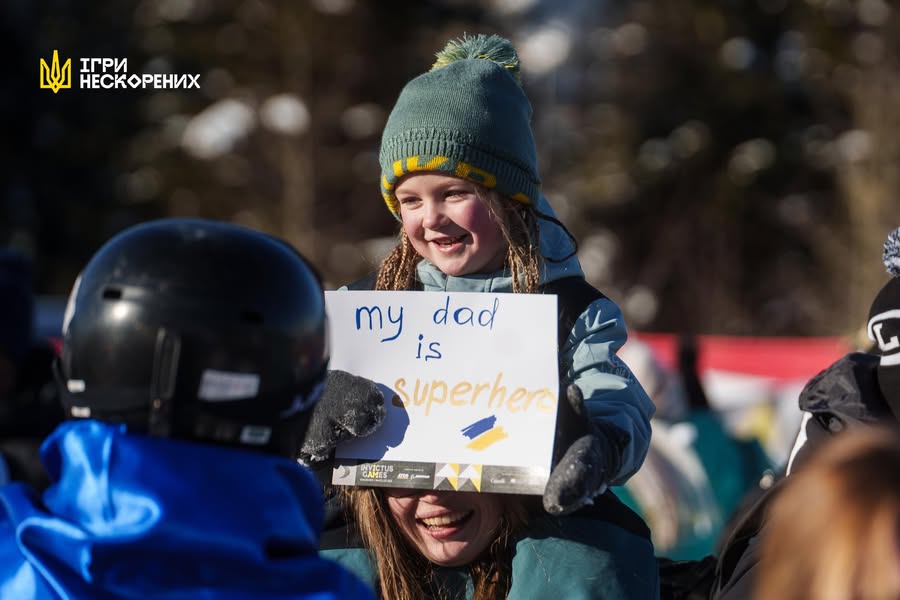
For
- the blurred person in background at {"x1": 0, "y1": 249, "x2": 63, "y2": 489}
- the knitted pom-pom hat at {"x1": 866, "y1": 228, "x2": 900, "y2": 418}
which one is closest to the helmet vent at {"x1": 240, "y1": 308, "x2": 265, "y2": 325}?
the knitted pom-pom hat at {"x1": 866, "y1": 228, "x2": 900, "y2": 418}

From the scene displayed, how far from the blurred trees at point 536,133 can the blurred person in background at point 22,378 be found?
1794cm

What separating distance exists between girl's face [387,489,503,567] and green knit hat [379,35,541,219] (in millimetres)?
785

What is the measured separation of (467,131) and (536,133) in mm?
24365

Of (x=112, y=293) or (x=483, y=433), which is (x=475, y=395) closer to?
(x=483, y=433)

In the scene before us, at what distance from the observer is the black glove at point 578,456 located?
2.80 metres

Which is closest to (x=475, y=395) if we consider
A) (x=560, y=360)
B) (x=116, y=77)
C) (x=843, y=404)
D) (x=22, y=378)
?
(x=560, y=360)

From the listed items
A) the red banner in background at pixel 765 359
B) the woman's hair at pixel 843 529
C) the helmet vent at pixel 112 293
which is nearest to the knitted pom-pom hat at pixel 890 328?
the woman's hair at pixel 843 529

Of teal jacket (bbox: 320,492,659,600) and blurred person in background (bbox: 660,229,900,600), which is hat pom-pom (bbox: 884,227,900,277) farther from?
teal jacket (bbox: 320,492,659,600)

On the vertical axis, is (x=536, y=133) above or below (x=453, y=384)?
above

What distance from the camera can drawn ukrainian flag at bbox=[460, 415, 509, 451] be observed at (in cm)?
302

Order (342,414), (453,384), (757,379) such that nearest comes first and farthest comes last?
(342,414)
(453,384)
(757,379)

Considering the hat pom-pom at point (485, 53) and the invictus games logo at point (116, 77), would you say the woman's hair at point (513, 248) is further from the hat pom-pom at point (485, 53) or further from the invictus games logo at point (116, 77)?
the invictus games logo at point (116, 77)

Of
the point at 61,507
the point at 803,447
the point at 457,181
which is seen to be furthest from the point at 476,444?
the point at 61,507

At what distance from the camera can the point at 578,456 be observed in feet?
9.20
